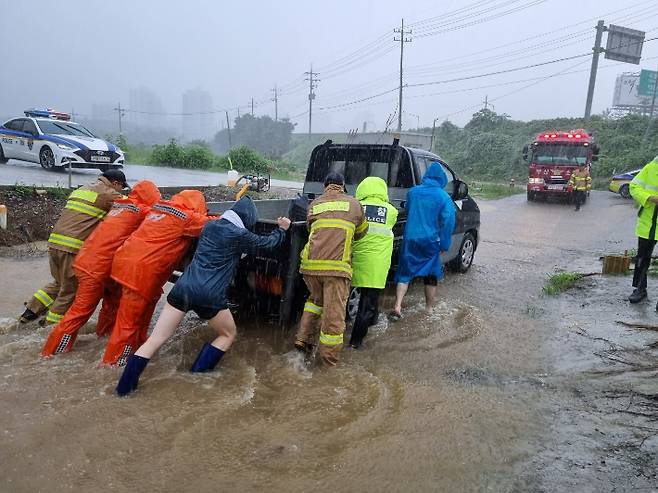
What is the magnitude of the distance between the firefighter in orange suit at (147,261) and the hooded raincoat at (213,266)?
292 mm

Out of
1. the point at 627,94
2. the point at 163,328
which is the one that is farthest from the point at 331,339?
the point at 627,94

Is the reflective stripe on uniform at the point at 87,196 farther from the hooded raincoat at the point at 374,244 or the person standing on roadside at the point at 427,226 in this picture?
the person standing on roadside at the point at 427,226

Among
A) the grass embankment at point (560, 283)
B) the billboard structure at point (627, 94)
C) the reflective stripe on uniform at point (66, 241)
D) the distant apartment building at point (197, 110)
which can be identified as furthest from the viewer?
the distant apartment building at point (197, 110)

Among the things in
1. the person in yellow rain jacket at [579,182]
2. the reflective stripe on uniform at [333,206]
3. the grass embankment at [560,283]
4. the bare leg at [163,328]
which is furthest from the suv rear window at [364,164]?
the person in yellow rain jacket at [579,182]

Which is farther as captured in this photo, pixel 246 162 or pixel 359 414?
pixel 246 162

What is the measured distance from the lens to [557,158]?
1903cm

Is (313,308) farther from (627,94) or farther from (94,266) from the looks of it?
(627,94)

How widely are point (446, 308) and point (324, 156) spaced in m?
2.45

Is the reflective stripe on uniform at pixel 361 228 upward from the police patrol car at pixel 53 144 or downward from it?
downward

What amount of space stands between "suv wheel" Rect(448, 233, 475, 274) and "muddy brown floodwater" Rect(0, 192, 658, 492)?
6.90 feet

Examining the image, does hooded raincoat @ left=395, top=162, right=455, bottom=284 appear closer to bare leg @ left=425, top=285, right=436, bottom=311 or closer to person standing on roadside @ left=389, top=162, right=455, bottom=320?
person standing on roadside @ left=389, top=162, right=455, bottom=320

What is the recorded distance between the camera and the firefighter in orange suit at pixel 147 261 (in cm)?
379

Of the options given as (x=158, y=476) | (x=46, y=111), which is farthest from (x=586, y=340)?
(x=46, y=111)

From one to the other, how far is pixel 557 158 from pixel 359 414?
18.2m
